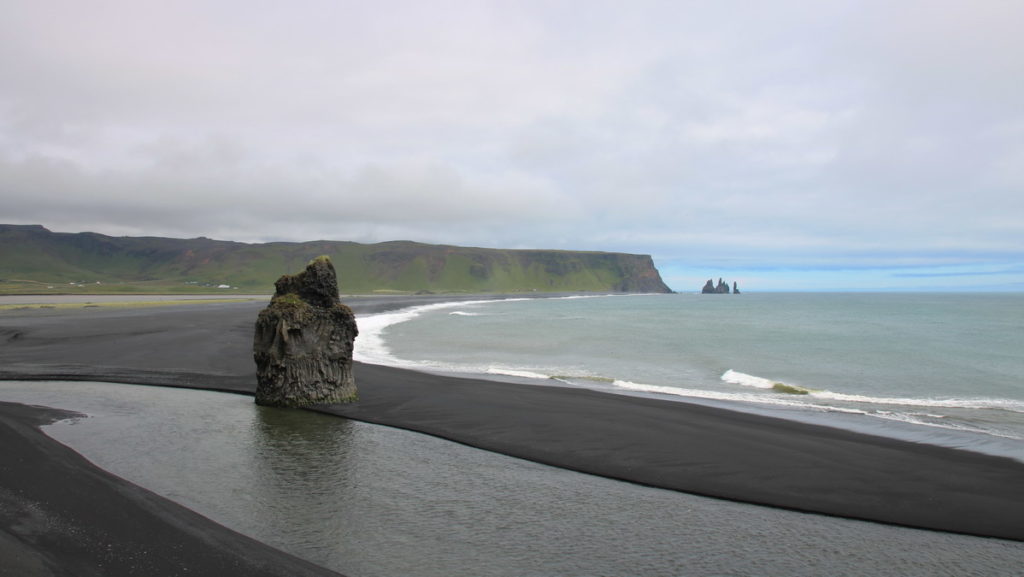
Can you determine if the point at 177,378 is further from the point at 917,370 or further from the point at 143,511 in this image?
the point at 917,370

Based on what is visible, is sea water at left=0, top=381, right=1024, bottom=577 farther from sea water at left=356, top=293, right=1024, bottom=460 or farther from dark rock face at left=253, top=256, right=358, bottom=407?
sea water at left=356, top=293, right=1024, bottom=460

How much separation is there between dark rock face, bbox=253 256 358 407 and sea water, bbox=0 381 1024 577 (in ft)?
10.9

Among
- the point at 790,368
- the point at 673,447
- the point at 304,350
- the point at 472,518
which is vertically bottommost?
the point at 790,368

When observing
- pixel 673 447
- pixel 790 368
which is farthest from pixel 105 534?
pixel 790 368

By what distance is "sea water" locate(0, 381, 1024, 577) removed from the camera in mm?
6953

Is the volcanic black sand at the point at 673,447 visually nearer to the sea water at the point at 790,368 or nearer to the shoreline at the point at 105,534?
the shoreline at the point at 105,534

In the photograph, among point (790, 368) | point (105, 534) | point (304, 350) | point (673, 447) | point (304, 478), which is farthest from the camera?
point (790, 368)

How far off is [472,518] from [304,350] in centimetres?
986

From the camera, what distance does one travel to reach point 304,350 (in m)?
16.3

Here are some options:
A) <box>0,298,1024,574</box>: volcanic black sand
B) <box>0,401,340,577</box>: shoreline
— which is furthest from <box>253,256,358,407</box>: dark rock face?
<box>0,401,340,577</box>: shoreline

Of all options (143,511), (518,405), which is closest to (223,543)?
(143,511)

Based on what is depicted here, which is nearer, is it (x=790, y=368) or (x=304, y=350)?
(x=304, y=350)

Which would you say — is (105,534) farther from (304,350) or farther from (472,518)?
(304,350)

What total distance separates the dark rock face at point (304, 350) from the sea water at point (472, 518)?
3.33m
